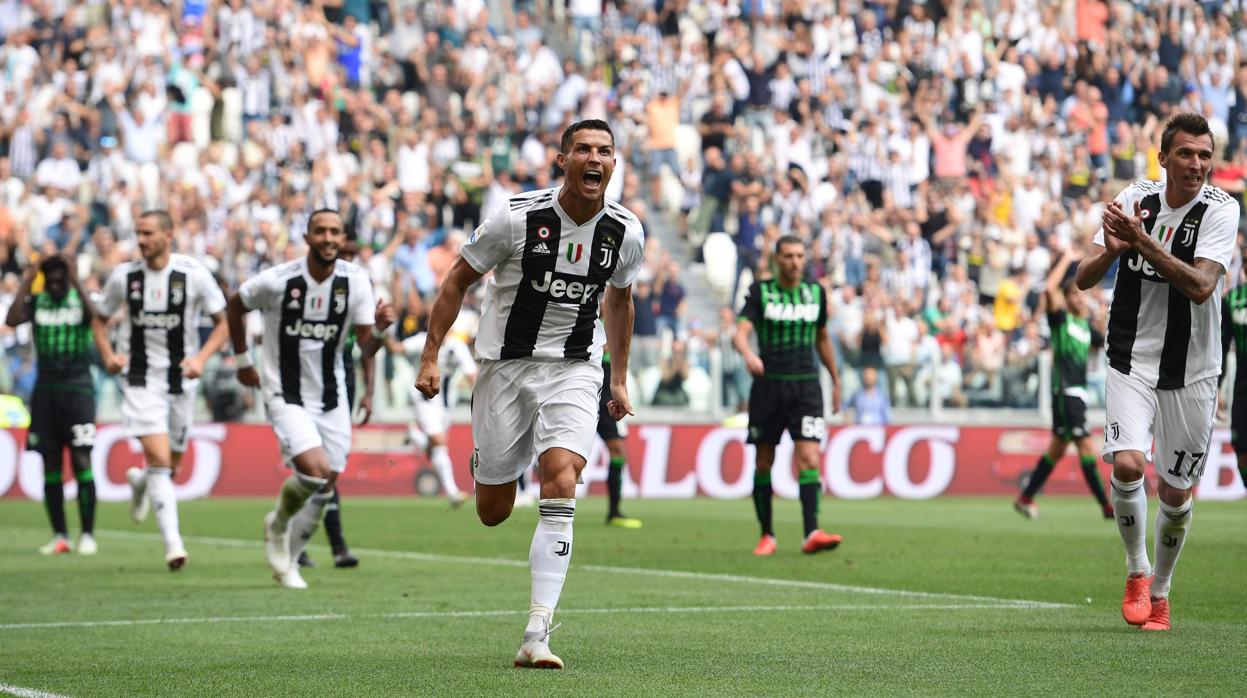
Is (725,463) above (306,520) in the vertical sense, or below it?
below

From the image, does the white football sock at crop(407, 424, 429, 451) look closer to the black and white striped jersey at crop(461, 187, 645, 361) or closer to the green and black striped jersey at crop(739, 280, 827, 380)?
the green and black striped jersey at crop(739, 280, 827, 380)

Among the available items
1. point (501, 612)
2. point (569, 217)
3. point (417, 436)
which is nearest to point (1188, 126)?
point (569, 217)

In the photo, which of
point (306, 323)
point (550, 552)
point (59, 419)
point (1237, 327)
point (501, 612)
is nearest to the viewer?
point (550, 552)

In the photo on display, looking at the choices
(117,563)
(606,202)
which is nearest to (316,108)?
(117,563)


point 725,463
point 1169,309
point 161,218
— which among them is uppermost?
point 161,218

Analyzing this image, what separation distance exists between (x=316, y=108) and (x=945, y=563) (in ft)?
55.4

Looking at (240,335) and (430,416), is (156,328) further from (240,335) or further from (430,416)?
(430,416)

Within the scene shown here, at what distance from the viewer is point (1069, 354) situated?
19219 millimetres

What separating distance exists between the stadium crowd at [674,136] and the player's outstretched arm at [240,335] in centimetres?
1106

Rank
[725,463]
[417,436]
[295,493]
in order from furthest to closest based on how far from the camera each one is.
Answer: [725,463] → [417,436] → [295,493]

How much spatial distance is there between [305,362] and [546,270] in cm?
431

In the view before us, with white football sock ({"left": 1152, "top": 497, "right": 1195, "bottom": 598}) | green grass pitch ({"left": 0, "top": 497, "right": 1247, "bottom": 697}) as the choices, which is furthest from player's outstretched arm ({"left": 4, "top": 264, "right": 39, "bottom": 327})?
white football sock ({"left": 1152, "top": 497, "right": 1195, "bottom": 598})

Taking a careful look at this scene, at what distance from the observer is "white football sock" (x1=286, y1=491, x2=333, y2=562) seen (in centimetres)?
1232

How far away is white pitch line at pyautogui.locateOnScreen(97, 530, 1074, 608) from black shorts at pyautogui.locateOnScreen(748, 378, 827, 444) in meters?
1.98
